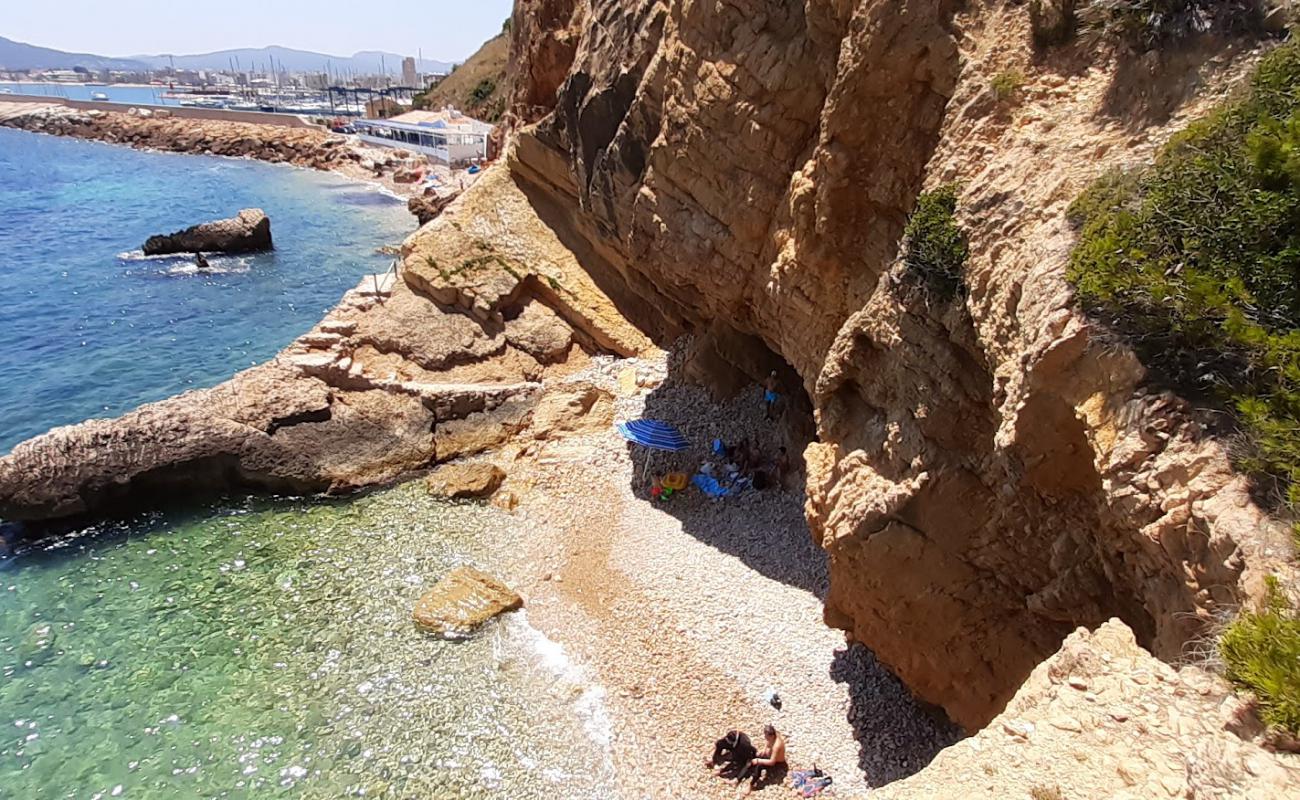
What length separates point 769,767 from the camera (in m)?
12.0

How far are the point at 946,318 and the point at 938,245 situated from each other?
Result: 1.02 m

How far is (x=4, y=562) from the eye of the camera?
17641mm

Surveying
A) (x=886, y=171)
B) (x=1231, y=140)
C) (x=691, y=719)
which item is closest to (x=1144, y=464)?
(x=1231, y=140)

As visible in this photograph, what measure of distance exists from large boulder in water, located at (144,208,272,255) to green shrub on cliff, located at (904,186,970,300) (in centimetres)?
4444

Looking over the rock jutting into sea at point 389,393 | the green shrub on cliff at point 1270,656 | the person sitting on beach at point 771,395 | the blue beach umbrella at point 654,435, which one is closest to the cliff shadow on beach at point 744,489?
the person sitting on beach at point 771,395

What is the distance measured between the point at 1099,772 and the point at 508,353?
21250 mm

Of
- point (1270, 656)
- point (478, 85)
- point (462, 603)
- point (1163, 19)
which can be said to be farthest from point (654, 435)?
point (478, 85)

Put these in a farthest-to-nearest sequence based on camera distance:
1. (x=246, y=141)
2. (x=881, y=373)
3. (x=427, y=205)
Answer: (x=246, y=141) < (x=427, y=205) < (x=881, y=373)

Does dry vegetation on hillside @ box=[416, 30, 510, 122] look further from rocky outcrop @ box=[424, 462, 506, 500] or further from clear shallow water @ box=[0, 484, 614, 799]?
clear shallow water @ box=[0, 484, 614, 799]

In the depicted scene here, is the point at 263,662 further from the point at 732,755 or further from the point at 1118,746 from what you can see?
the point at 1118,746

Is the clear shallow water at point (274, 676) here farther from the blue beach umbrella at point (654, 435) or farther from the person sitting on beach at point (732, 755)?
the blue beach umbrella at point (654, 435)

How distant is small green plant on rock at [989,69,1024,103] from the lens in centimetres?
1025

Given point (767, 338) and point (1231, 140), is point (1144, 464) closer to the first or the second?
point (1231, 140)

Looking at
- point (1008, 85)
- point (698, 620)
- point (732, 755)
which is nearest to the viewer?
point (1008, 85)
